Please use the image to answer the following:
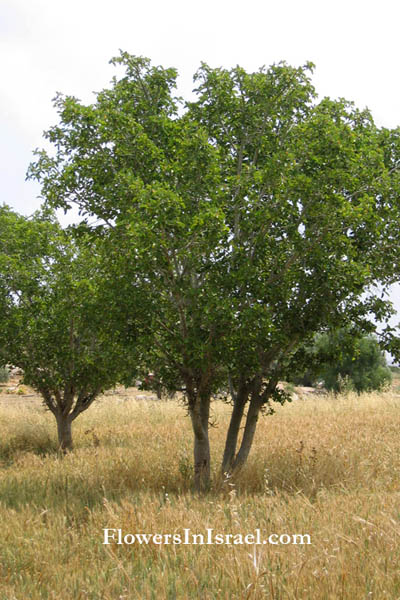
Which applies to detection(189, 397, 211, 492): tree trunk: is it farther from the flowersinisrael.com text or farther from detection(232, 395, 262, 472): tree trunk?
the flowersinisrael.com text

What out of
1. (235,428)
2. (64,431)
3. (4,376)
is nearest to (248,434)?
(235,428)

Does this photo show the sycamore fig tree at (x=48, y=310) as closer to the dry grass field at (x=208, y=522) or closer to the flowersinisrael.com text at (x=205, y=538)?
the dry grass field at (x=208, y=522)

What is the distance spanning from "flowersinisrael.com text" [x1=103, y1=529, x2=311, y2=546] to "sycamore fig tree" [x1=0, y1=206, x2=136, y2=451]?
6420mm

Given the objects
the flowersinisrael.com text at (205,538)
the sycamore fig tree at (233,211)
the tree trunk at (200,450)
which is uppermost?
the sycamore fig tree at (233,211)

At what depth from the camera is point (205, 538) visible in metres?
5.56

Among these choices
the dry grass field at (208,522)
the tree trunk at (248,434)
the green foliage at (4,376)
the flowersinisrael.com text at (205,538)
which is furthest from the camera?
the green foliage at (4,376)

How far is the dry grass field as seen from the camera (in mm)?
4434

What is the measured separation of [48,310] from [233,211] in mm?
5865

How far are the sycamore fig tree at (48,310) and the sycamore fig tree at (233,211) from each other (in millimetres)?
3655

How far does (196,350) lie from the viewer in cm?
782

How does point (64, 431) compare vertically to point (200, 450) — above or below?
below

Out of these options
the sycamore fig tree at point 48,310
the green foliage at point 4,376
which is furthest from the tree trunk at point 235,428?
the green foliage at point 4,376

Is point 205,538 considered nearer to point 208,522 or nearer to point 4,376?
point 208,522

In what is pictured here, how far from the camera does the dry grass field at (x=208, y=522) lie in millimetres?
4434
